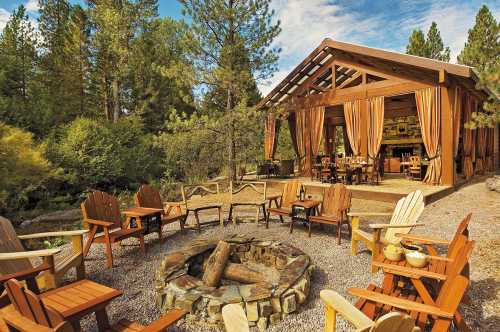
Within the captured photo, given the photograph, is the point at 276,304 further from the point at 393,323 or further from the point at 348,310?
the point at 393,323

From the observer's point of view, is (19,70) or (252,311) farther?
(19,70)

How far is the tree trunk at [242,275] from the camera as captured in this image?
3.17 meters

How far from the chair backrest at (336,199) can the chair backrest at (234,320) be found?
331 cm

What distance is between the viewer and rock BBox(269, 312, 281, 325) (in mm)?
2467

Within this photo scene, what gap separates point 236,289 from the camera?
2613 millimetres

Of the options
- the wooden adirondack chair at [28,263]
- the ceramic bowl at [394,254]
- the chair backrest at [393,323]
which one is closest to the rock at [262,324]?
the ceramic bowl at [394,254]

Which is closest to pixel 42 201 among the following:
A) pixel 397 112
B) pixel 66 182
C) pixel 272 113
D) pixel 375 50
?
pixel 66 182

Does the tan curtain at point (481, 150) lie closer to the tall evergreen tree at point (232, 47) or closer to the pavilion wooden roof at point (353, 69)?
the pavilion wooden roof at point (353, 69)

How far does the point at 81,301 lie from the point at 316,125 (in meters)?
10.5

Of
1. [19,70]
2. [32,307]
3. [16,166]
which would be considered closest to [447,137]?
[32,307]

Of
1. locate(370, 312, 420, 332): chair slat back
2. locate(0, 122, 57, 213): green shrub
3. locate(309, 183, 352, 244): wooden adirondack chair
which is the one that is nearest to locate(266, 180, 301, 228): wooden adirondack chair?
locate(309, 183, 352, 244): wooden adirondack chair

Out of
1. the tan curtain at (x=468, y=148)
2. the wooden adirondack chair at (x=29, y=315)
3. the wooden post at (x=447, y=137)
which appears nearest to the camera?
the wooden adirondack chair at (x=29, y=315)

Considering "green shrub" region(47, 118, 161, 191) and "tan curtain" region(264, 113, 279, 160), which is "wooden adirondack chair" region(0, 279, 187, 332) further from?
"tan curtain" region(264, 113, 279, 160)

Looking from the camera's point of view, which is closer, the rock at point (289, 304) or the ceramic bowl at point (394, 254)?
the rock at point (289, 304)
